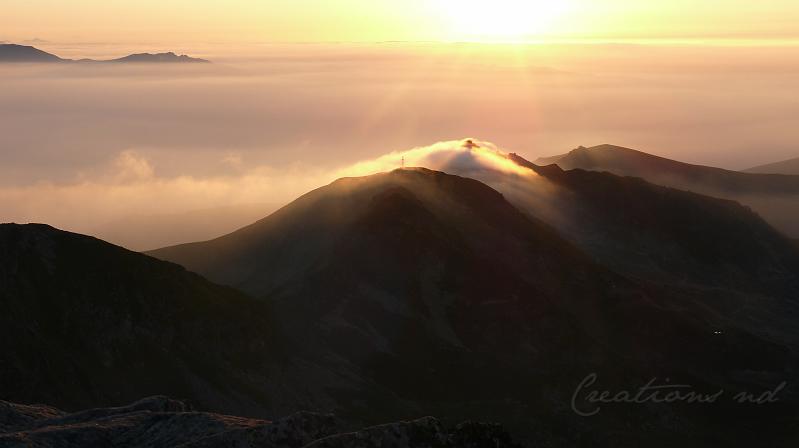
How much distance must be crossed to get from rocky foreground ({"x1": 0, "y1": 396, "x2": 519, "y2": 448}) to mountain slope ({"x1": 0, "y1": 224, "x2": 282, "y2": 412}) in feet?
122

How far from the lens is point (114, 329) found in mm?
113875

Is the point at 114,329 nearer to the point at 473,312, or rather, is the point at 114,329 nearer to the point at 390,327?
the point at 390,327

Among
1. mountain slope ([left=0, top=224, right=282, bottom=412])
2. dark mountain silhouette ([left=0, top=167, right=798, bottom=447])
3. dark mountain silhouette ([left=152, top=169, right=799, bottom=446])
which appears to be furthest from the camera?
dark mountain silhouette ([left=152, top=169, right=799, bottom=446])

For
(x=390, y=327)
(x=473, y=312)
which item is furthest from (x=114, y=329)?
(x=473, y=312)

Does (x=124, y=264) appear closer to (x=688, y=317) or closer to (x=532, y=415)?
(x=532, y=415)

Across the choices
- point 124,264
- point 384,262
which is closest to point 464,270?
point 384,262

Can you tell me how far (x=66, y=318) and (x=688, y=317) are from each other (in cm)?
8492

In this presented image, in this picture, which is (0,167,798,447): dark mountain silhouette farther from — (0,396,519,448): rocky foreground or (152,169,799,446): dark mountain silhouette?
(0,396,519,448): rocky foreground

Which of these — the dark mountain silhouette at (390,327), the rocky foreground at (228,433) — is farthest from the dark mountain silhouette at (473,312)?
the rocky foreground at (228,433)

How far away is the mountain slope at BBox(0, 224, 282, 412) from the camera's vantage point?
105m

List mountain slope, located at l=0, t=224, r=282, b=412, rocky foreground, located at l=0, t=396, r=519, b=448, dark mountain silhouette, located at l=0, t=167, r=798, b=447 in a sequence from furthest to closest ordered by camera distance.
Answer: dark mountain silhouette, located at l=0, t=167, r=798, b=447, mountain slope, located at l=0, t=224, r=282, b=412, rocky foreground, located at l=0, t=396, r=519, b=448

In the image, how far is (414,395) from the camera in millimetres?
123188

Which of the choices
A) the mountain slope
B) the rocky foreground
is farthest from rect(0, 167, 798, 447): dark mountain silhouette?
the rocky foreground

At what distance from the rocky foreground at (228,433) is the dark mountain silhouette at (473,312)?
50.2 meters
